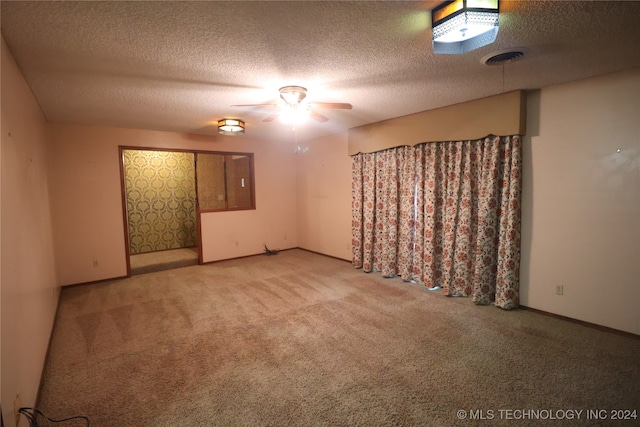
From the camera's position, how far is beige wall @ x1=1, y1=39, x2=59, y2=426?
1.62 m

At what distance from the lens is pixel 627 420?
5.94 ft

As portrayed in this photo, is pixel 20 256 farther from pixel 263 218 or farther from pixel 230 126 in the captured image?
pixel 263 218

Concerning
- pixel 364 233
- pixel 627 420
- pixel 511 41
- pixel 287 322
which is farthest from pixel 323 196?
pixel 627 420

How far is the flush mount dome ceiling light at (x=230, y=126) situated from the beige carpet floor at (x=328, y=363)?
7.50 ft

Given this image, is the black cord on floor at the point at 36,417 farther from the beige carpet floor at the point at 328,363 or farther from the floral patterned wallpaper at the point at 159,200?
the floral patterned wallpaper at the point at 159,200

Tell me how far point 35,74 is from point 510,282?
4809mm

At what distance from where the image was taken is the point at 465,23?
1.65 metres

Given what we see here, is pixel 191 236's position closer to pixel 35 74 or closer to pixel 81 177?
pixel 81 177

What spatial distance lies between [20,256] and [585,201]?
4.58 m

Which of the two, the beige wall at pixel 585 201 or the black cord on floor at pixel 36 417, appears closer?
the black cord on floor at pixel 36 417

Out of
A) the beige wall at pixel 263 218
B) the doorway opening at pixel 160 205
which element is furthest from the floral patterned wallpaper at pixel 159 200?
the beige wall at pixel 263 218

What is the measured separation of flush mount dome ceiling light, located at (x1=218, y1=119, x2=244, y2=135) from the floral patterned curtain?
1.90 m

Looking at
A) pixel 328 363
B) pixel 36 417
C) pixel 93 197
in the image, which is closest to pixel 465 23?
pixel 328 363

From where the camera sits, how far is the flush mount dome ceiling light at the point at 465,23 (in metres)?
1.62
